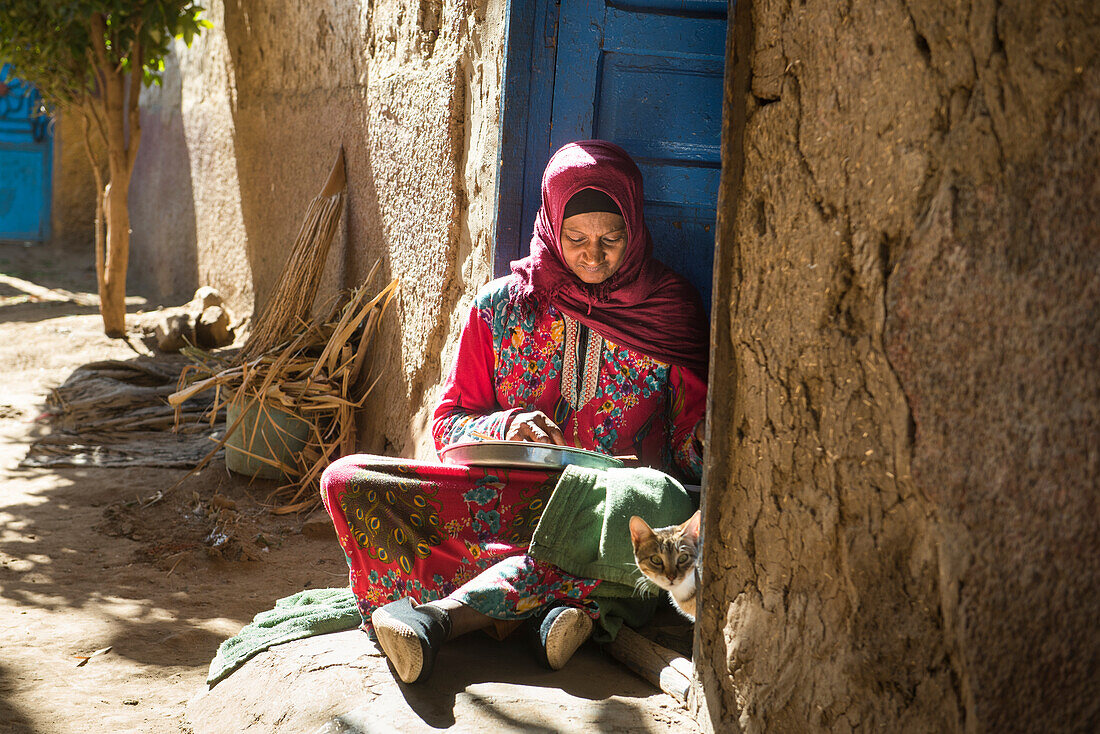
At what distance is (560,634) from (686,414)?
2.70ft

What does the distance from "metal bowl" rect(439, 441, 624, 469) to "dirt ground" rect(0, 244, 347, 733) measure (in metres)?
0.95

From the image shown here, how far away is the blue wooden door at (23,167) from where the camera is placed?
11.5 metres

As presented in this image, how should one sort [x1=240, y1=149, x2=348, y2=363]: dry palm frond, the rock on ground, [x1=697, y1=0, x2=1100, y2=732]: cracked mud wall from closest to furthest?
[x1=697, y1=0, x2=1100, y2=732]: cracked mud wall < the rock on ground < [x1=240, y1=149, x2=348, y2=363]: dry palm frond

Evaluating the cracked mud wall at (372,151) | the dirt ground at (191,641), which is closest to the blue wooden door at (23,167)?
the cracked mud wall at (372,151)

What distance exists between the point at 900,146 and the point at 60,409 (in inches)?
205

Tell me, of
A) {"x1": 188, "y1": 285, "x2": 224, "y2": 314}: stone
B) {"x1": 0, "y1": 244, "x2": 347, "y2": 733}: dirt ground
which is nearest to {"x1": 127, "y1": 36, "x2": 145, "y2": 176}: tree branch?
{"x1": 188, "y1": 285, "x2": 224, "y2": 314}: stone

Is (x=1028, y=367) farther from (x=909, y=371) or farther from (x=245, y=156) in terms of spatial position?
(x=245, y=156)

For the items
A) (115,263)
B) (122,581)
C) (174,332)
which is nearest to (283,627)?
(122,581)

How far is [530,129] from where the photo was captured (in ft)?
10.1

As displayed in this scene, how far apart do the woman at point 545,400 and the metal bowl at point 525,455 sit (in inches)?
2.4

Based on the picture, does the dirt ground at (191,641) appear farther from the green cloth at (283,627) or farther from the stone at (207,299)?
the stone at (207,299)

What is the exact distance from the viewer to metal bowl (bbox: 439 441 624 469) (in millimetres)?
2350

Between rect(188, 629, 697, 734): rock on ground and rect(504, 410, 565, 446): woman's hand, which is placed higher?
rect(504, 410, 565, 446): woman's hand

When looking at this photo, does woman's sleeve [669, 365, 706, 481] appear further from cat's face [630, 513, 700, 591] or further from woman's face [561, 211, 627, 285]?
cat's face [630, 513, 700, 591]
